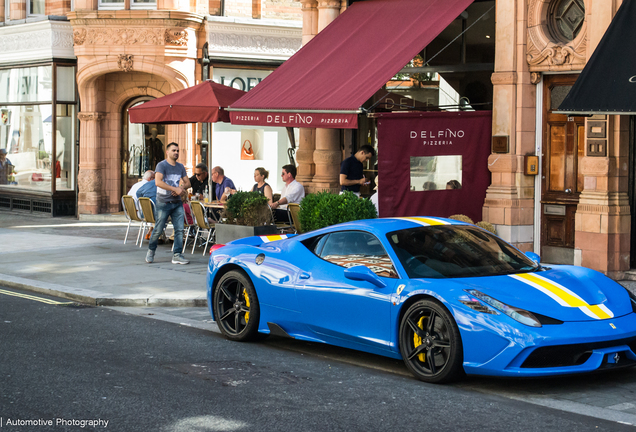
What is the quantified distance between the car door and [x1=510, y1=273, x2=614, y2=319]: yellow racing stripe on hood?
1.10 metres

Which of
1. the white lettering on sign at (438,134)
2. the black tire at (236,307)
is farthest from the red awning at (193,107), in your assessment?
the black tire at (236,307)

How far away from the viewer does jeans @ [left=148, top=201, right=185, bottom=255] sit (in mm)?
13531

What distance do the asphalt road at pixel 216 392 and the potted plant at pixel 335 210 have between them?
9.67ft

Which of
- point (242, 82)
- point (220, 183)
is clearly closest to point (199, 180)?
point (220, 183)

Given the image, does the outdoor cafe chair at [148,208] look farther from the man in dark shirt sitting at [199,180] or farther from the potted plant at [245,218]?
the potted plant at [245,218]

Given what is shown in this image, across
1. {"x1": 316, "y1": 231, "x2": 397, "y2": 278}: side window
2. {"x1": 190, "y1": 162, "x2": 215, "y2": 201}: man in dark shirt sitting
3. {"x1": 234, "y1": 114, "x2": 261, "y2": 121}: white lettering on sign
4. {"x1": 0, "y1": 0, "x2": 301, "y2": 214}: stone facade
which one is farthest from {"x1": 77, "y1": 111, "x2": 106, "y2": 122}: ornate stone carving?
{"x1": 316, "y1": 231, "x2": 397, "y2": 278}: side window

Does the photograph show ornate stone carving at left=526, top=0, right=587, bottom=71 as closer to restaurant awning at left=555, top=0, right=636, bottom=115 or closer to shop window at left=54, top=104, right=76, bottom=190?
restaurant awning at left=555, top=0, right=636, bottom=115

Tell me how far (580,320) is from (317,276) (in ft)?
7.60

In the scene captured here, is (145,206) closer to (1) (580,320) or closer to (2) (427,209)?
(2) (427,209)

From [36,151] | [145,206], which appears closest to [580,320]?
[145,206]

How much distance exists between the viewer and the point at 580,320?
6246mm

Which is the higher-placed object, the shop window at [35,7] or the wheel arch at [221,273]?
the shop window at [35,7]

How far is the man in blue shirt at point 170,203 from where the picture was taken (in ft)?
44.1

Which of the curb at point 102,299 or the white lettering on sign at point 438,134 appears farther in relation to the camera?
the white lettering on sign at point 438,134
